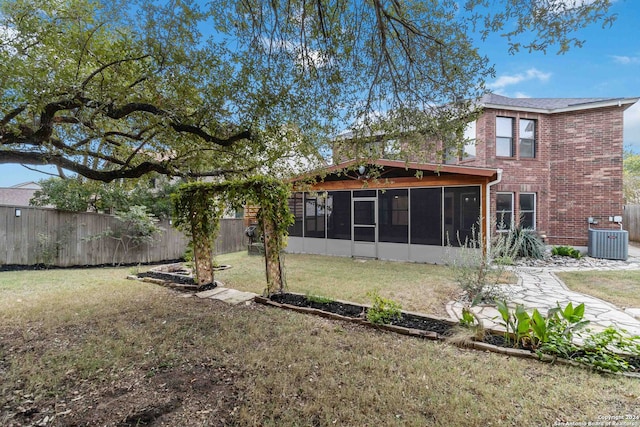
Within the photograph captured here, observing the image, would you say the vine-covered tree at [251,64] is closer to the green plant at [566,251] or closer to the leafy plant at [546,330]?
the leafy plant at [546,330]

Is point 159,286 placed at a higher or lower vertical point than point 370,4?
lower

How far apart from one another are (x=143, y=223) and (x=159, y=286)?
368 centimetres

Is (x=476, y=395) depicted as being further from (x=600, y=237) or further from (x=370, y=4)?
(x=600, y=237)

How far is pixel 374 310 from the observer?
12.7ft

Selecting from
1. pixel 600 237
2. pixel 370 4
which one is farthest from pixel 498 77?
pixel 600 237

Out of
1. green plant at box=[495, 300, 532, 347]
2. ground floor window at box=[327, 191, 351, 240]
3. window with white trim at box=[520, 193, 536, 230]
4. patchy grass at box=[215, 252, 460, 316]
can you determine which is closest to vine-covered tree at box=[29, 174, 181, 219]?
patchy grass at box=[215, 252, 460, 316]

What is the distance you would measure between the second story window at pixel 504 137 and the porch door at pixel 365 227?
176 inches

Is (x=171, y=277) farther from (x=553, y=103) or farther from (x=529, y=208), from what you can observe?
(x=553, y=103)

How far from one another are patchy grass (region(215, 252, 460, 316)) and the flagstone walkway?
0.57 m

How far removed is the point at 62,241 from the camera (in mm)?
8188

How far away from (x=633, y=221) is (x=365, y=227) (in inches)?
472

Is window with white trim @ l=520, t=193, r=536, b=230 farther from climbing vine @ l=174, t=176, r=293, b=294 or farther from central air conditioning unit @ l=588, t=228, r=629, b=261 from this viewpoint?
climbing vine @ l=174, t=176, r=293, b=294

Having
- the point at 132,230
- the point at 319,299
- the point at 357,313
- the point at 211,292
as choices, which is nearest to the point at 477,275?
the point at 357,313

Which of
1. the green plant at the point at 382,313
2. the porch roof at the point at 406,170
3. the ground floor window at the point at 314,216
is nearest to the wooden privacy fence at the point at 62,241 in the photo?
the ground floor window at the point at 314,216
